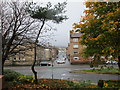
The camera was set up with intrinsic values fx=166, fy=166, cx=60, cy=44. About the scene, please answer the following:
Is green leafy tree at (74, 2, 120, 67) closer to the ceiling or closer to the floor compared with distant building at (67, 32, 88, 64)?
closer to the ceiling

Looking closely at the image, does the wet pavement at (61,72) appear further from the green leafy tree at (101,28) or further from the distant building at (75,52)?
the green leafy tree at (101,28)

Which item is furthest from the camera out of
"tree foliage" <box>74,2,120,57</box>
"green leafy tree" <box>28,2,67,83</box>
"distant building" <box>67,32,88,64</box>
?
"green leafy tree" <box>28,2,67,83</box>

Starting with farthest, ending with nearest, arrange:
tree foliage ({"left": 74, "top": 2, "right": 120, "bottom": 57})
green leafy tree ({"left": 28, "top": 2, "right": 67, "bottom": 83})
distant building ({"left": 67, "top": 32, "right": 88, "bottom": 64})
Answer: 1. green leafy tree ({"left": 28, "top": 2, "right": 67, "bottom": 83})
2. distant building ({"left": 67, "top": 32, "right": 88, "bottom": 64})
3. tree foliage ({"left": 74, "top": 2, "right": 120, "bottom": 57})

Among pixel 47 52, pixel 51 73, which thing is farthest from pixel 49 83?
pixel 47 52

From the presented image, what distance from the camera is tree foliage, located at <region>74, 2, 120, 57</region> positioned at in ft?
5.81

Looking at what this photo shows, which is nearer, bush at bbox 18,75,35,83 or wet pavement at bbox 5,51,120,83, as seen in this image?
wet pavement at bbox 5,51,120,83

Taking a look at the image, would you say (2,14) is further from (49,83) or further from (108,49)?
(108,49)

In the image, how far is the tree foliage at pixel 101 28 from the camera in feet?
5.81

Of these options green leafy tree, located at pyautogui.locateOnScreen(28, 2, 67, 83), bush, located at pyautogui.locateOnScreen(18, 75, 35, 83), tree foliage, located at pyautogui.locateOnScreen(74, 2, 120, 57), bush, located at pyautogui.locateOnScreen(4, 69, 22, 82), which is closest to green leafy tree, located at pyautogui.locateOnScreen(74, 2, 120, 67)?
tree foliage, located at pyautogui.locateOnScreen(74, 2, 120, 57)

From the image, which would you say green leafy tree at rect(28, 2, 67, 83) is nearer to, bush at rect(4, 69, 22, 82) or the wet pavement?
the wet pavement

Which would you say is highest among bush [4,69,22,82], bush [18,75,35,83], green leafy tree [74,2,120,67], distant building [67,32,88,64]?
green leafy tree [74,2,120,67]

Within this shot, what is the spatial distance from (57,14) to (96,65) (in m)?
0.79

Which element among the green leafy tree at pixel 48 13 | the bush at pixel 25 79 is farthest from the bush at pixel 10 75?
the green leafy tree at pixel 48 13

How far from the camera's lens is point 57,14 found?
A: 2068 mm
